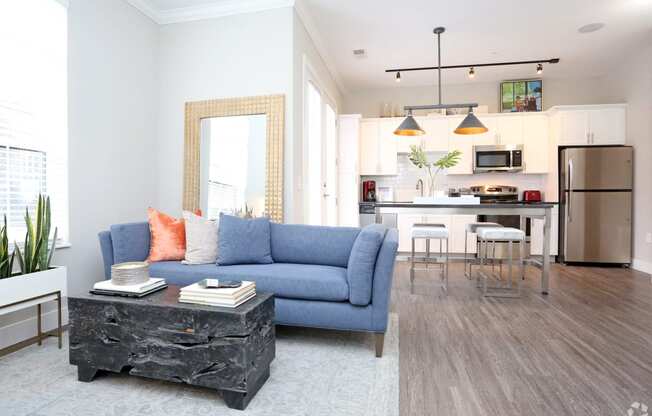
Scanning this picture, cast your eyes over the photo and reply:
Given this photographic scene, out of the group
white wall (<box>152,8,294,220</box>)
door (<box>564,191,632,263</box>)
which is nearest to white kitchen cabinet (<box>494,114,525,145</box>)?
door (<box>564,191,632,263</box>)

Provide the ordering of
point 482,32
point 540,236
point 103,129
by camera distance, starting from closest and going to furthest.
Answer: point 103,129 < point 482,32 < point 540,236

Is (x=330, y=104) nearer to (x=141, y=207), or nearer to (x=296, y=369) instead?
(x=141, y=207)

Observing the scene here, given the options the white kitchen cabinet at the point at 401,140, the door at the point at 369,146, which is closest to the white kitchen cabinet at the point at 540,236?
the white kitchen cabinet at the point at 401,140

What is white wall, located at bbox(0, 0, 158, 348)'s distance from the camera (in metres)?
2.73

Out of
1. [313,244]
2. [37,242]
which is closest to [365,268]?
[313,244]

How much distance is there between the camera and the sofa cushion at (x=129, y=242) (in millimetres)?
2541

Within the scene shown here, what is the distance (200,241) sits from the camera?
2658mm

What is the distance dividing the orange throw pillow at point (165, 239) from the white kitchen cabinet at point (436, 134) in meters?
4.28

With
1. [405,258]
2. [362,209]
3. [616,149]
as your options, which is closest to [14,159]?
[362,209]

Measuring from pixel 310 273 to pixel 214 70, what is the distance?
2.49m

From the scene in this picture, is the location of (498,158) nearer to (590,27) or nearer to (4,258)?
(590,27)

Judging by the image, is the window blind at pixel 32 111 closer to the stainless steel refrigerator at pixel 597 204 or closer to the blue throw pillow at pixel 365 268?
the blue throw pillow at pixel 365 268

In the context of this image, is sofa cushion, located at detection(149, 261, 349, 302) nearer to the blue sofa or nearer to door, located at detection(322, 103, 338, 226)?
the blue sofa

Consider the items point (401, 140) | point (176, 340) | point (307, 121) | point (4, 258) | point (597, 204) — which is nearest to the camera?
point (176, 340)
